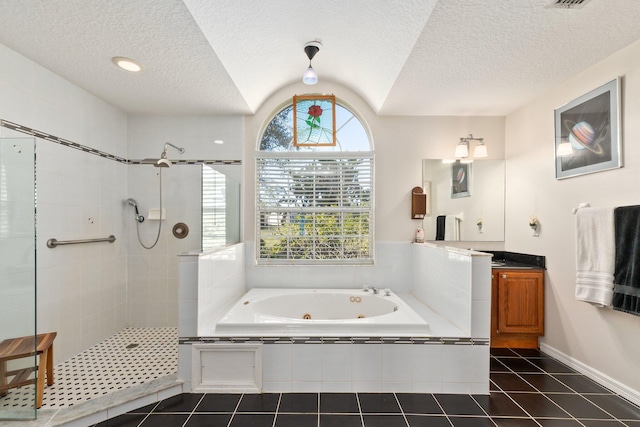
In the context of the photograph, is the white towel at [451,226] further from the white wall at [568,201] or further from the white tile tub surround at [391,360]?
the white tile tub surround at [391,360]

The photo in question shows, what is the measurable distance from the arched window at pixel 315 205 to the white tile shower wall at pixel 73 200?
145cm

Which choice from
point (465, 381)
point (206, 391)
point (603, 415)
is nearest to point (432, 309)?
point (465, 381)

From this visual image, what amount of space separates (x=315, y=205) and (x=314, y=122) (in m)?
0.93

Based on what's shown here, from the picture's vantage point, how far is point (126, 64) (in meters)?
2.21

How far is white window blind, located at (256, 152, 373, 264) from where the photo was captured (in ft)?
10.7

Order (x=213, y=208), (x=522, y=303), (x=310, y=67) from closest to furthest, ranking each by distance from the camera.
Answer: (x=310, y=67) → (x=213, y=208) → (x=522, y=303)

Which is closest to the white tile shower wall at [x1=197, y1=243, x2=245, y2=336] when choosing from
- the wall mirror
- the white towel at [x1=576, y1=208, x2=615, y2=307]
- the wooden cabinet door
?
the wall mirror

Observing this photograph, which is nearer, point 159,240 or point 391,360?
point 391,360

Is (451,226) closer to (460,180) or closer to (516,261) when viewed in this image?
(460,180)

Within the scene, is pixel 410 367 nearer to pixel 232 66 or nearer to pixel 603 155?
pixel 603 155

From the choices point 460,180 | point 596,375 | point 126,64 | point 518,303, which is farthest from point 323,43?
point 596,375

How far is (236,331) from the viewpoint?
85.1 inches

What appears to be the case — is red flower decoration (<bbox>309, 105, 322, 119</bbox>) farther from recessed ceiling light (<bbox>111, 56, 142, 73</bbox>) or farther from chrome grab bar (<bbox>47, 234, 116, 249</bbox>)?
chrome grab bar (<bbox>47, 234, 116, 249</bbox>)

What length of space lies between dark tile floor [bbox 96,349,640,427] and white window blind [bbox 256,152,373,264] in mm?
1480
